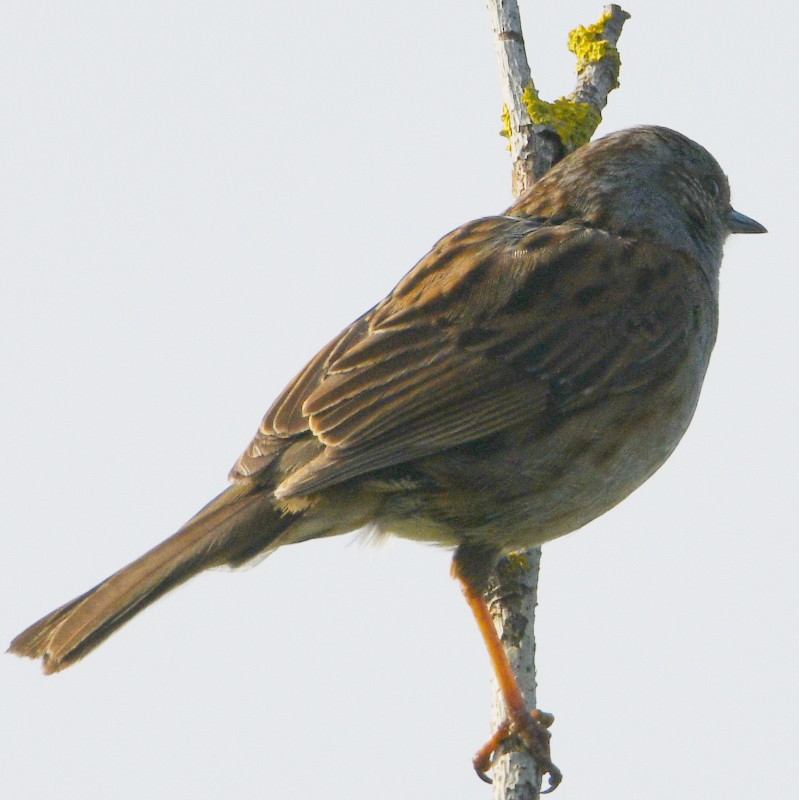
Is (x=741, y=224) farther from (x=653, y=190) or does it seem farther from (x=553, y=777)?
Answer: (x=553, y=777)

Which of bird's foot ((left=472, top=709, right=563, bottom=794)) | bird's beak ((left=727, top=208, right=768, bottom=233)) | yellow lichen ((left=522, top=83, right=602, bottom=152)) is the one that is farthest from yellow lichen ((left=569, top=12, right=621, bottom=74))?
bird's foot ((left=472, top=709, right=563, bottom=794))

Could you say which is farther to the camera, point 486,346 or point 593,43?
point 593,43

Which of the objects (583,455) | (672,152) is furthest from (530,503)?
(672,152)

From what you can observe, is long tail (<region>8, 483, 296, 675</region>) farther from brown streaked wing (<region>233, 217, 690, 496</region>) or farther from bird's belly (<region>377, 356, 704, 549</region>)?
bird's belly (<region>377, 356, 704, 549</region>)

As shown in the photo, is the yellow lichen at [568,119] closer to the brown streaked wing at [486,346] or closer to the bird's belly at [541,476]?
the brown streaked wing at [486,346]

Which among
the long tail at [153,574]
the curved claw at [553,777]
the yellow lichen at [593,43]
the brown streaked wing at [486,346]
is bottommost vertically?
the curved claw at [553,777]

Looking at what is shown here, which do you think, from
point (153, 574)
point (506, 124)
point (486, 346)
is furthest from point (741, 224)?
point (153, 574)

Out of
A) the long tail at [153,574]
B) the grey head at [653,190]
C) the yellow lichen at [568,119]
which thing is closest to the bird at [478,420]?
the long tail at [153,574]
